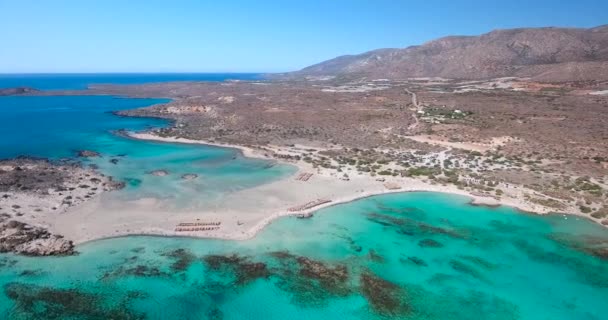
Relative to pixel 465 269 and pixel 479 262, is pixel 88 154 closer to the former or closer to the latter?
pixel 465 269

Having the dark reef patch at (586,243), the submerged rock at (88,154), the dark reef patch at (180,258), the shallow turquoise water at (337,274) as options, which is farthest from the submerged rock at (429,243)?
the submerged rock at (88,154)

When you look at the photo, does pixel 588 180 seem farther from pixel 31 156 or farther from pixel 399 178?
pixel 31 156

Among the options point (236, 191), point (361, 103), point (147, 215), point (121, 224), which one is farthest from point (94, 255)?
point (361, 103)

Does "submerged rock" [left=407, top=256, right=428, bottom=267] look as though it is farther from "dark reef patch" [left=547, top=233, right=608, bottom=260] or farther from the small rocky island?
the small rocky island

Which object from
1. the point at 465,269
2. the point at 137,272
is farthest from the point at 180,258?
the point at 465,269

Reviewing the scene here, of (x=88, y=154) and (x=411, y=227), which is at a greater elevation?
(x=88, y=154)
